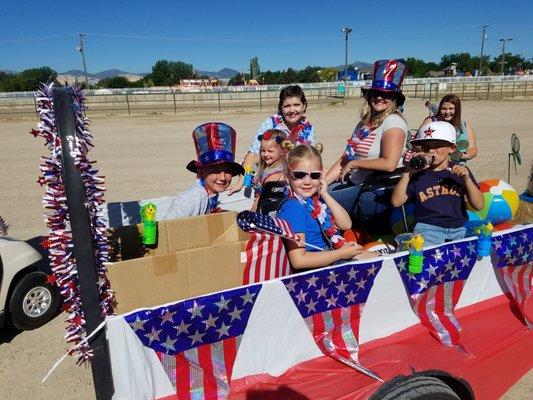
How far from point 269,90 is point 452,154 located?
34778 mm

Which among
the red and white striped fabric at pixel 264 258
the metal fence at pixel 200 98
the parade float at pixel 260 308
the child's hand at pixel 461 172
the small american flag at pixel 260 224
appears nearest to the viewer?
the parade float at pixel 260 308

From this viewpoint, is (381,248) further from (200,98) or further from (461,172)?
(200,98)

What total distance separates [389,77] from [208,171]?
160cm

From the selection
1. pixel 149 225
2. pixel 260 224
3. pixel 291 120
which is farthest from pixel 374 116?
pixel 149 225

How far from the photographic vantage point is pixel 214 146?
2926 mm

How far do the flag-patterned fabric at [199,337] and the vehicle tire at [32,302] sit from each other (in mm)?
2384

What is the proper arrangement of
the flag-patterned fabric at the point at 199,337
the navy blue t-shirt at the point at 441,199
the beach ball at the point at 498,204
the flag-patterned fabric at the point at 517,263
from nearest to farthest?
the flag-patterned fabric at the point at 199,337, the flag-patterned fabric at the point at 517,263, the navy blue t-shirt at the point at 441,199, the beach ball at the point at 498,204

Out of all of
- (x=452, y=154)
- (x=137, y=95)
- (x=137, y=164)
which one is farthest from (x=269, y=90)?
(x=452, y=154)

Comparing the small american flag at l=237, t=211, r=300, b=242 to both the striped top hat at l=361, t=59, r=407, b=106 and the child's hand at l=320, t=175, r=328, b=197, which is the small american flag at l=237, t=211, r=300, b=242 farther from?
the striped top hat at l=361, t=59, r=407, b=106

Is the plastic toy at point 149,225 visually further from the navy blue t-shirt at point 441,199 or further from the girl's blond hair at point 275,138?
the navy blue t-shirt at point 441,199

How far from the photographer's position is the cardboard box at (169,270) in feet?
6.01

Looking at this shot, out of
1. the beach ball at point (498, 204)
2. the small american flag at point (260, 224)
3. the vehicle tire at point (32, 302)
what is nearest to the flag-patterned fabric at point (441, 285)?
the small american flag at point (260, 224)

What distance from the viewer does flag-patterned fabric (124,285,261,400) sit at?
5.61 ft

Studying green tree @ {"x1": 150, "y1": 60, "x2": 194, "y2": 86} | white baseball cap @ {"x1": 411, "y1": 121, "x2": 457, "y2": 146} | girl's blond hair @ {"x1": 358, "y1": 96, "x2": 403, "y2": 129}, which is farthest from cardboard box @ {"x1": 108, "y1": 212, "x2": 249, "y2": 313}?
green tree @ {"x1": 150, "y1": 60, "x2": 194, "y2": 86}
